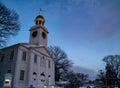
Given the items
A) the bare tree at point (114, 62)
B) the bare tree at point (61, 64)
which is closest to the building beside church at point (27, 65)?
the bare tree at point (61, 64)

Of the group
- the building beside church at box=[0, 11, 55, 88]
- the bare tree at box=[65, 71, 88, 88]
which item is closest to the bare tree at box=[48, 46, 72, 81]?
the bare tree at box=[65, 71, 88, 88]

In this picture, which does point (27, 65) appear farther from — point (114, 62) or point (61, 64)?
point (114, 62)

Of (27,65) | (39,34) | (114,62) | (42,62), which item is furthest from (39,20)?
(114,62)

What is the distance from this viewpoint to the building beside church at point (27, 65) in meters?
22.7

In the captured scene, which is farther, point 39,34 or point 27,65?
point 39,34

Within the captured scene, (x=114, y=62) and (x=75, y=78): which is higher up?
(x=114, y=62)

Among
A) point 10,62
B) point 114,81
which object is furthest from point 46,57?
point 114,81

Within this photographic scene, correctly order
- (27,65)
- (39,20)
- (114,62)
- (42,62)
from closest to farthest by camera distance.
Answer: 1. (27,65)
2. (42,62)
3. (39,20)
4. (114,62)

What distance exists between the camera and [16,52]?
24016mm

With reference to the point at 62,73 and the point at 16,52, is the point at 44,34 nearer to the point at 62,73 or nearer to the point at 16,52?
the point at 16,52

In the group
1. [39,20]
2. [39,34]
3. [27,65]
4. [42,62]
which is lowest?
[27,65]

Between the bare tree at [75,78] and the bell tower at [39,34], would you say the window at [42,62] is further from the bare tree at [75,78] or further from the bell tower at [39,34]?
the bare tree at [75,78]

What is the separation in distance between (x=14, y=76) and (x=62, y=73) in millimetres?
21900

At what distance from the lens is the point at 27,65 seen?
25562mm
